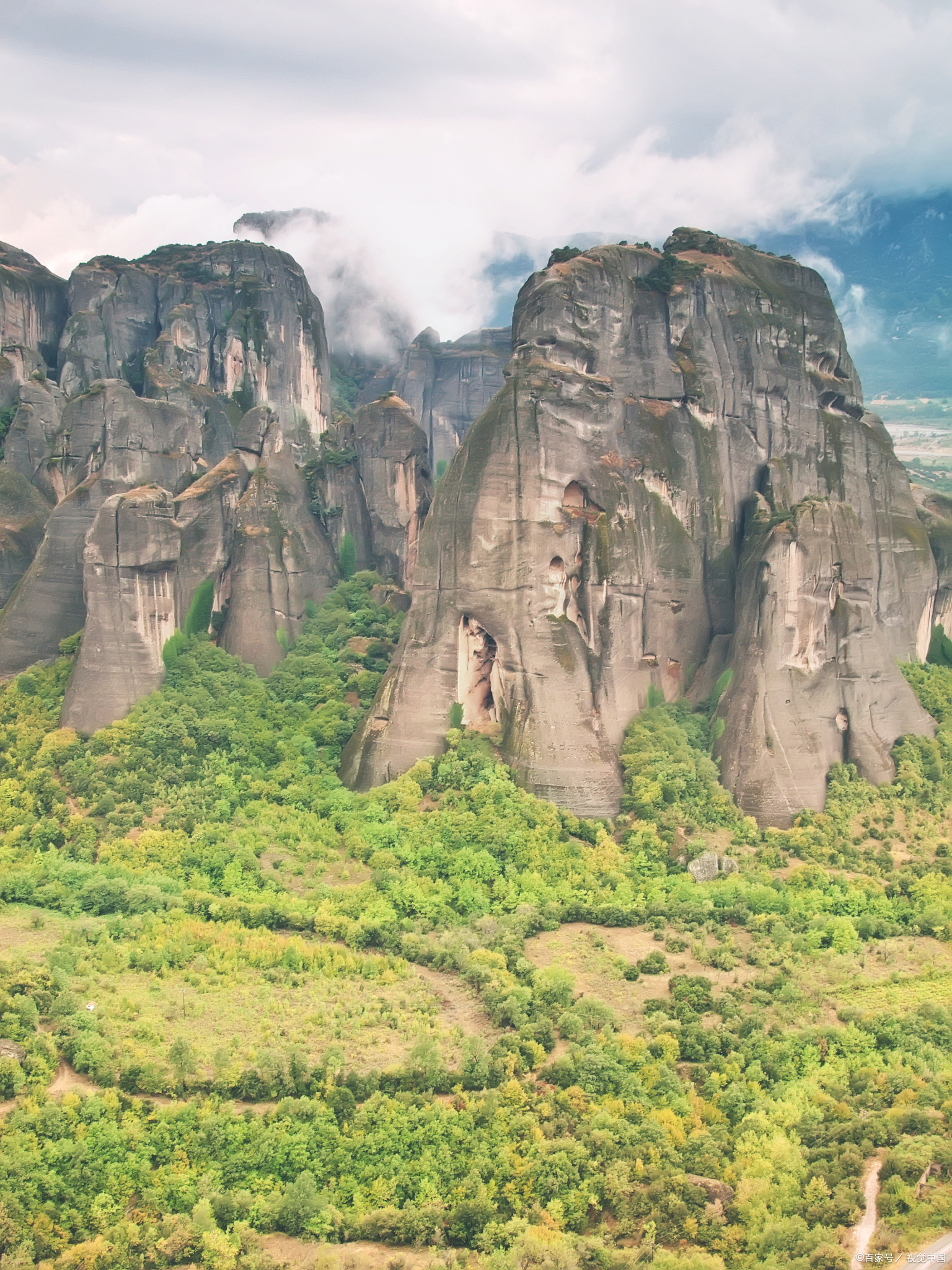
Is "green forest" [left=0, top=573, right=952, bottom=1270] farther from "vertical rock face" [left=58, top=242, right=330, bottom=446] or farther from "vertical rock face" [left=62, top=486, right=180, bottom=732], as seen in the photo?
"vertical rock face" [left=58, top=242, right=330, bottom=446]

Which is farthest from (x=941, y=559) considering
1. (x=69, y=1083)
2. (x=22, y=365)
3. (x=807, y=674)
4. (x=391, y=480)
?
(x=22, y=365)

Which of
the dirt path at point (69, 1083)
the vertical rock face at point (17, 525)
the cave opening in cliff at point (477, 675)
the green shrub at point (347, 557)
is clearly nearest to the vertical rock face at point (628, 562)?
the cave opening in cliff at point (477, 675)

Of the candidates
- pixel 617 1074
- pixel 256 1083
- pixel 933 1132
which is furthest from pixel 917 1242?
pixel 256 1083

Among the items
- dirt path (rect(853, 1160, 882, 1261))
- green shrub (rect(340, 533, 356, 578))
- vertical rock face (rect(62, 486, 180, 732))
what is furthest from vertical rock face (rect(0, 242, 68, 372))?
dirt path (rect(853, 1160, 882, 1261))

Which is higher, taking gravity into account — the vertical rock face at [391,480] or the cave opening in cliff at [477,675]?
the vertical rock face at [391,480]

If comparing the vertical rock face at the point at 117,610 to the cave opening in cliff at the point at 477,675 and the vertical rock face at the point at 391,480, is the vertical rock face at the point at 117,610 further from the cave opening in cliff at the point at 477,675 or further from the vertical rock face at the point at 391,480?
the vertical rock face at the point at 391,480

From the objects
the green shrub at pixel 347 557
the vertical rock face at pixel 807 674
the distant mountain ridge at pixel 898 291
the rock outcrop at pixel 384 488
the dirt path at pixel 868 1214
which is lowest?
the dirt path at pixel 868 1214

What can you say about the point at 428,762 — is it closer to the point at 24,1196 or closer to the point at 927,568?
the point at 24,1196
